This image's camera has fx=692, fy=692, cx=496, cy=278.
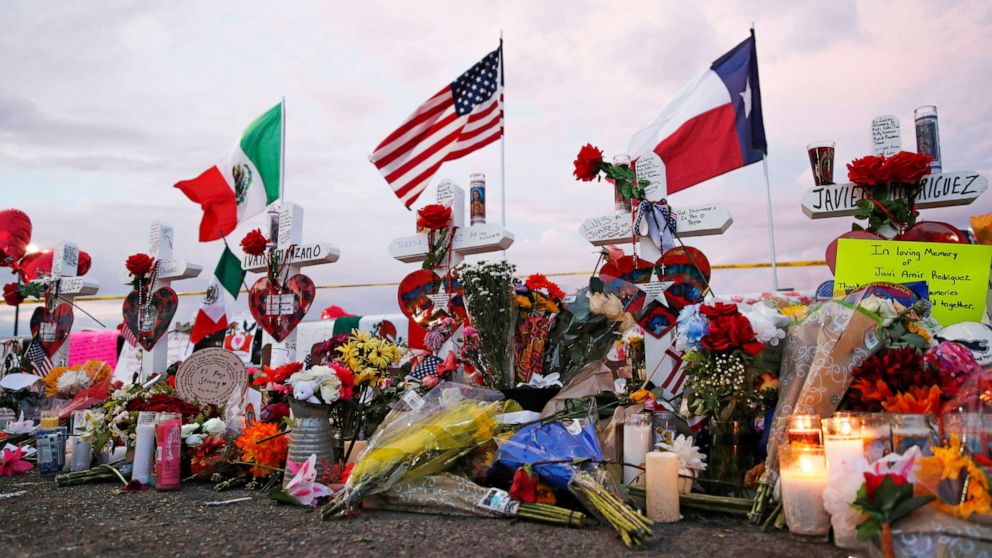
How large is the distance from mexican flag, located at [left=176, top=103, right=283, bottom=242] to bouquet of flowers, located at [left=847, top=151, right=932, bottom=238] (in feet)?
17.5

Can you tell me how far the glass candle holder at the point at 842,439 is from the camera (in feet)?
7.52

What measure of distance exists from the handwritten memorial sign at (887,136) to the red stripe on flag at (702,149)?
94 centimetres

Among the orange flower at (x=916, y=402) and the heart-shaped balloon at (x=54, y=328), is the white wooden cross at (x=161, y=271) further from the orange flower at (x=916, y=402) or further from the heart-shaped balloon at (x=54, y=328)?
the orange flower at (x=916, y=402)

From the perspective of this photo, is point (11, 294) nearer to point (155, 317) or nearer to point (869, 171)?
point (155, 317)

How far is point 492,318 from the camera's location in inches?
159

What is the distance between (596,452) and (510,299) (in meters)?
1.28

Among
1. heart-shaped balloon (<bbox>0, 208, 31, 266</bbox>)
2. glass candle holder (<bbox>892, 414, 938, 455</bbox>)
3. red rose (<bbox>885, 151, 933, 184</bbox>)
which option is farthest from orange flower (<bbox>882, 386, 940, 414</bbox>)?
heart-shaped balloon (<bbox>0, 208, 31, 266</bbox>)

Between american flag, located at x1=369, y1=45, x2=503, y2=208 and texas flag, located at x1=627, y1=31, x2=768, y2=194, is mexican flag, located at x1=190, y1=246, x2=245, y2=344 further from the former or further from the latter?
texas flag, located at x1=627, y1=31, x2=768, y2=194

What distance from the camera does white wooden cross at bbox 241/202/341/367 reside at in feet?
20.0

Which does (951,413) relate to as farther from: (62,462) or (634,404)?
(62,462)

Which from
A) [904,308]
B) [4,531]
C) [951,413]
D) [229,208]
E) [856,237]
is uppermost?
[229,208]

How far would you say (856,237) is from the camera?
419 centimetres

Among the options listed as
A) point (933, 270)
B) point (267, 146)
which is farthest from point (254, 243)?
point (933, 270)

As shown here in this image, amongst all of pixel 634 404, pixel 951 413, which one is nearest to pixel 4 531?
pixel 634 404
